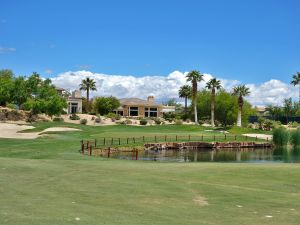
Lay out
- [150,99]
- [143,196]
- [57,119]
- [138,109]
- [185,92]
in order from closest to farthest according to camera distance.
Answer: [143,196] → [57,119] → [138,109] → [185,92] → [150,99]

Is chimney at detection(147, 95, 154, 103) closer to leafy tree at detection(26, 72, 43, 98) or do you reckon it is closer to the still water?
leafy tree at detection(26, 72, 43, 98)

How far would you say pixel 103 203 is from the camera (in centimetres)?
1335

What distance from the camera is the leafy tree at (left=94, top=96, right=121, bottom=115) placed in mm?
123438

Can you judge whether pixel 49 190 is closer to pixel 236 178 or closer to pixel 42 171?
pixel 42 171

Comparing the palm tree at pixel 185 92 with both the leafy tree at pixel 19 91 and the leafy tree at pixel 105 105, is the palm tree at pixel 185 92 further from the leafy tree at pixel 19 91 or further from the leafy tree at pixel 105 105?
the leafy tree at pixel 19 91

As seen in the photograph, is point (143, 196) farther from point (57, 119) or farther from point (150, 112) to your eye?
point (150, 112)

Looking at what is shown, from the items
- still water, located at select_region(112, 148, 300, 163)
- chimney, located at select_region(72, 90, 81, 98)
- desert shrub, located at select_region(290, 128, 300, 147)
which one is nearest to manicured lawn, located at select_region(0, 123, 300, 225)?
still water, located at select_region(112, 148, 300, 163)

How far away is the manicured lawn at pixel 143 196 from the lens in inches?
454

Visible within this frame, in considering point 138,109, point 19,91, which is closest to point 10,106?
point 19,91

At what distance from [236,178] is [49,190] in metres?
8.81

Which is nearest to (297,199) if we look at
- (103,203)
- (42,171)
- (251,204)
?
(251,204)

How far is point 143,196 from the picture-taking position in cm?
1477

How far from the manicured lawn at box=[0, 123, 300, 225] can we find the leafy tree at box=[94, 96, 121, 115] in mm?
100688

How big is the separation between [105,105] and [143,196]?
109348 mm
